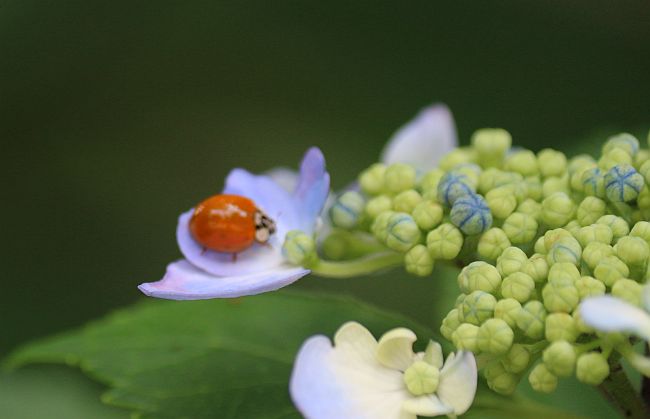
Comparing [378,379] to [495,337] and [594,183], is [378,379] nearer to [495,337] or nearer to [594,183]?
[495,337]

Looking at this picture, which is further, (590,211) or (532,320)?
(590,211)

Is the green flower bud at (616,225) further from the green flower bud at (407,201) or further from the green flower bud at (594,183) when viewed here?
the green flower bud at (407,201)

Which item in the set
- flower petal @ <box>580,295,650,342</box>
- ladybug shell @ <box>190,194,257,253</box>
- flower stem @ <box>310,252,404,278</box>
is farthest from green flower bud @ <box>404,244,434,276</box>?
flower petal @ <box>580,295,650,342</box>

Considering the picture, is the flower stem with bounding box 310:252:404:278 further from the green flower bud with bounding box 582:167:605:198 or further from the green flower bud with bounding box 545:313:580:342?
the green flower bud with bounding box 545:313:580:342

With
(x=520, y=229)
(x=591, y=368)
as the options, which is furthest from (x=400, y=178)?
(x=591, y=368)

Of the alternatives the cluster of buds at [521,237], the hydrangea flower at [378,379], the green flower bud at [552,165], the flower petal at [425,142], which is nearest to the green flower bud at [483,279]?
the cluster of buds at [521,237]

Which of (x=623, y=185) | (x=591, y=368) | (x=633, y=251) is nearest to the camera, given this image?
(x=591, y=368)
